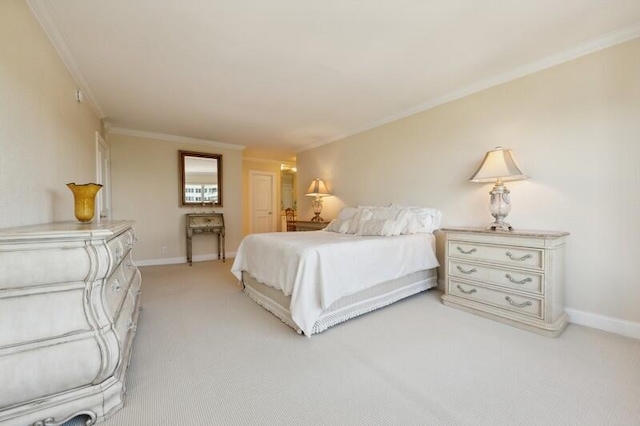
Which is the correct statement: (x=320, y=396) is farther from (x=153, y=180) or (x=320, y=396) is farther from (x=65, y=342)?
(x=153, y=180)

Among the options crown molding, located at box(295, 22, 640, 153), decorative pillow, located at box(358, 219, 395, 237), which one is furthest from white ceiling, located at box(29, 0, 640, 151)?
decorative pillow, located at box(358, 219, 395, 237)

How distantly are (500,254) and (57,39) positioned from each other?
Result: 4.19 m

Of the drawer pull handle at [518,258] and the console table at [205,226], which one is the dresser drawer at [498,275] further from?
the console table at [205,226]

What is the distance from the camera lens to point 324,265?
7.67ft

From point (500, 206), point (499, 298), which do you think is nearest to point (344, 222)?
point (500, 206)

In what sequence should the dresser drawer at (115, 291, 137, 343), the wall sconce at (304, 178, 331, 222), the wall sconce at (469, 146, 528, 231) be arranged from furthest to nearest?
the wall sconce at (304, 178, 331, 222) < the wall sconce at (469, 146, 528, 231) < the dresser drawer at (115, 291, 137, 343)

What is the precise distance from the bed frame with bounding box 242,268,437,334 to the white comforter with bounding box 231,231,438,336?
10cm

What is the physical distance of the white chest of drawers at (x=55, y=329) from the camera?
44.6 inches

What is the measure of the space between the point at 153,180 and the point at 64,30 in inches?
127

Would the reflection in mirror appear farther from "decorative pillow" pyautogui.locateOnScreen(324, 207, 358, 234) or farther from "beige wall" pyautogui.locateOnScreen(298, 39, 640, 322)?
"beige wall" pyautogui.locateOnScreen(298, 39, 640, 322)

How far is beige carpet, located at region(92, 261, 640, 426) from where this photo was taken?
138 centimetres

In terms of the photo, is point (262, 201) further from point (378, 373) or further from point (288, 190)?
point (378, 373)

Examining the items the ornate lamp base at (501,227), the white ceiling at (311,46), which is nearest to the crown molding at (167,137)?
the white ceiling at (311,46)

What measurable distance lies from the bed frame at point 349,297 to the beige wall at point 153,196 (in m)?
2.60
